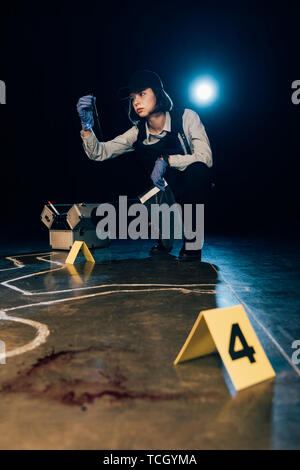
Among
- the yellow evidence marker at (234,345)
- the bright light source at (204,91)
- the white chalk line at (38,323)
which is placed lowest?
the white chalk line at (38,323)

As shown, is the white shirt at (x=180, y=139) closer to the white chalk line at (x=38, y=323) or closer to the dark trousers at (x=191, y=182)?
the dark trousers at (x=191, y=182)

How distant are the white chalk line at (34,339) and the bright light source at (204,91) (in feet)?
25.1

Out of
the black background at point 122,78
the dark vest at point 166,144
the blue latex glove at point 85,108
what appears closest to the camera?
the blue latex glove at point 85,108

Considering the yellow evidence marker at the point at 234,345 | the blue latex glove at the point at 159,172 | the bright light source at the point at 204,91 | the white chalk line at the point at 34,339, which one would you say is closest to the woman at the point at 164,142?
the blue latex glove at the point at 159,172

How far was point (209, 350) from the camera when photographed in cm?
175

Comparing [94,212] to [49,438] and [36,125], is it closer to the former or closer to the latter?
[49,438]

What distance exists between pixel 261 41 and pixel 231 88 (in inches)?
43.9

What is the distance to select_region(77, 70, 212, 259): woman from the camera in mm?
4230

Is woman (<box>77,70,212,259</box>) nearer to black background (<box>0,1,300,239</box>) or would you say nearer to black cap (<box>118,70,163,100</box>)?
black cap (<box>118,70,163,100</box>)

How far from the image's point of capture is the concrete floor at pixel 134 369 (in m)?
1.15

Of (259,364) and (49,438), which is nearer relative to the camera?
(49,438)

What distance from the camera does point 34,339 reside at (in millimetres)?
1923

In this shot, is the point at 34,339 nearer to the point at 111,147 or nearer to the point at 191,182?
the point at 191,182
